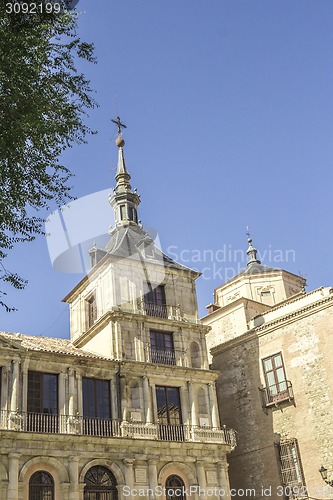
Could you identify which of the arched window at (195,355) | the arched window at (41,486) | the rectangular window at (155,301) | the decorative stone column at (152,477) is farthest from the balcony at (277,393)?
the arched window at (41,486)

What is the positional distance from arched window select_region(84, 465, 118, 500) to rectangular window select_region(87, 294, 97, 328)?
8.43 metres

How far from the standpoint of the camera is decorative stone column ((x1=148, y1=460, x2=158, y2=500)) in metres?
24.6

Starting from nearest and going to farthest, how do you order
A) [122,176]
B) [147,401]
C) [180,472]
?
[180,472], [147,401], [122,176]

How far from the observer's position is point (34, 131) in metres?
12.9

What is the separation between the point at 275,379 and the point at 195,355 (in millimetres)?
4174

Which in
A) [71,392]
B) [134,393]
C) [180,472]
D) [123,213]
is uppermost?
[123,213]

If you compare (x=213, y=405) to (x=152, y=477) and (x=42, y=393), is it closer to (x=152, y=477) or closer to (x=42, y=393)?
(x=152, y=477)

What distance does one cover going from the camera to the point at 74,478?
23094mm

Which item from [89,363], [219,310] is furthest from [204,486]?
[219,310]

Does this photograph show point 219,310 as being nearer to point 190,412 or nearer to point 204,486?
point 190,412

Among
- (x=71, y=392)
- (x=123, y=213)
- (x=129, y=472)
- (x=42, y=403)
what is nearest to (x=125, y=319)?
(x=71, y=392)

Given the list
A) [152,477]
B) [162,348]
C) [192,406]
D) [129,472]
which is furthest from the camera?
[162,348]

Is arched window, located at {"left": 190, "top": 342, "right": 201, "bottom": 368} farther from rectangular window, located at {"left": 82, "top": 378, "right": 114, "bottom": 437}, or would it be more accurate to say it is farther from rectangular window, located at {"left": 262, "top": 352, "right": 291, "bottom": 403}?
rectangular window, located at {"left": 82, "top": 378, "right": 114, "bottom": 437}

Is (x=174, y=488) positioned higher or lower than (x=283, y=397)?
lower
